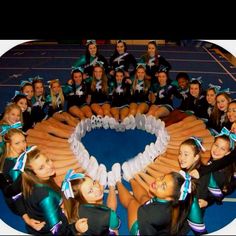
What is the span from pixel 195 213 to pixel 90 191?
0.87m

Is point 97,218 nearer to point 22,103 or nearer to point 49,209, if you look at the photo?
point 49,209

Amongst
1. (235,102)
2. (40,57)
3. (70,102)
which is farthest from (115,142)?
(40,57)

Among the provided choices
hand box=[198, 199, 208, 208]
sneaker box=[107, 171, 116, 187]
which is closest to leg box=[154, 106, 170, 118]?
sneaker box=[107, 171, 116, 187]

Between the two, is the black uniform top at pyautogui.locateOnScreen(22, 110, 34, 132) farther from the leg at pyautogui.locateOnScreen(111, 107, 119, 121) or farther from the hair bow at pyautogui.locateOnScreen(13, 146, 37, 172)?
the hair bow at pyautogui.locateOnScreen(13, 146, 37, 172)

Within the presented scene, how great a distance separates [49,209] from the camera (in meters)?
3.04

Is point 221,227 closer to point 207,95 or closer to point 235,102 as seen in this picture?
point 235,102

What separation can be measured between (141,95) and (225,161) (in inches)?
79.6

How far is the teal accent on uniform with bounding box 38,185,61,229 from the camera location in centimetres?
304

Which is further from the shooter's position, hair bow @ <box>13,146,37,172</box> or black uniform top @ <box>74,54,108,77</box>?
black uniform top @ <box>74,54,108,77</box>

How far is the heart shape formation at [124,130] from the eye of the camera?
387cm

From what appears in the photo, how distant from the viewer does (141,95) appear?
5.21 metres

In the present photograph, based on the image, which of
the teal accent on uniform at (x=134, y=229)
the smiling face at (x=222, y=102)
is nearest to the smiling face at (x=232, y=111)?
→ the smiling face at (x=222, y=102)

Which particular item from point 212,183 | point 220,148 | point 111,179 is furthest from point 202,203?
point 111,179

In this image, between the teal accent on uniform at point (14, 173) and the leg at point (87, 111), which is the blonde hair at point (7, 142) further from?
the leg at point (87, 111)
